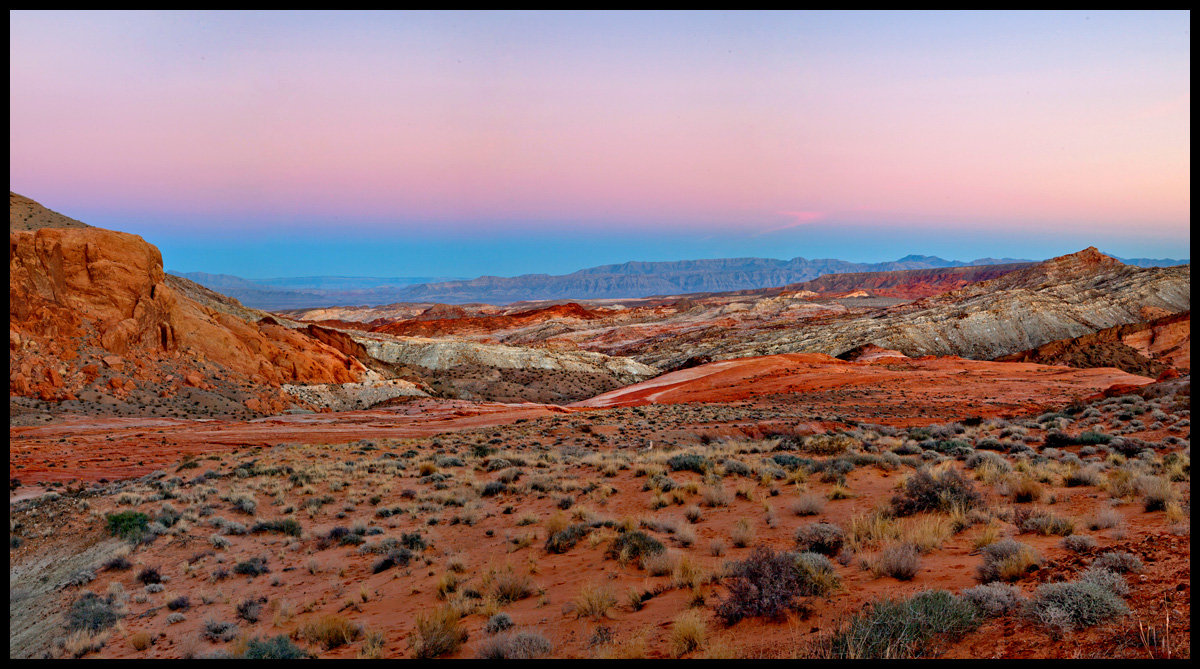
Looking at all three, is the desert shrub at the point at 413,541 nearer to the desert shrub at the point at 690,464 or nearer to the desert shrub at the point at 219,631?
→ the desert shrub at the point at 219,631

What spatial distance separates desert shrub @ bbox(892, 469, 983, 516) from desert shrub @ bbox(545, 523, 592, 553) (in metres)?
4.68

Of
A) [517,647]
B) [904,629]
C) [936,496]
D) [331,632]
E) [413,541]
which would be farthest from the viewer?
[413,541]

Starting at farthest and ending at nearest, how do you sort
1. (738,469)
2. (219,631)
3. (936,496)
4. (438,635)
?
(738,469), (936,496), (219,631), (438,635)

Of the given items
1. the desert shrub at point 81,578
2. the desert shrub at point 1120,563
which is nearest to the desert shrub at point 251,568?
the desert shrub at point 81,578

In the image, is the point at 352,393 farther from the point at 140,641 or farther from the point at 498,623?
the point at 498,623

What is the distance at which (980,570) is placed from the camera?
17.5ft

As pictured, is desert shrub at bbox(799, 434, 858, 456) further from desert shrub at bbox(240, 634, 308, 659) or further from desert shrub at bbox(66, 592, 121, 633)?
desert shrub at bbox(66, 592, 121, 633)

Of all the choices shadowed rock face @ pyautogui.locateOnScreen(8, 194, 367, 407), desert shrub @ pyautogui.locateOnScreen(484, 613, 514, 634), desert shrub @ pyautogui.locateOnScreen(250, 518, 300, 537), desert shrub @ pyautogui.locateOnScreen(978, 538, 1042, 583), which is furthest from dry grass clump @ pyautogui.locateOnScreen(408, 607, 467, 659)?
shadowed rock face @ pyautogui.locateOnScreen(8, 194, 367, 407)

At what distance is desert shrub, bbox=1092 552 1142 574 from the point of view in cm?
487

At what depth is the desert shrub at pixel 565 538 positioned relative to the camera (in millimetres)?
8148

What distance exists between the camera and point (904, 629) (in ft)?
13.5

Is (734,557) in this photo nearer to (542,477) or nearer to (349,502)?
(542,477)

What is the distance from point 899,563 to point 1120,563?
1.78m

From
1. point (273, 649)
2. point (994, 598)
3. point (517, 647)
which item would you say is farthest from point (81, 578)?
point (994, 598)
